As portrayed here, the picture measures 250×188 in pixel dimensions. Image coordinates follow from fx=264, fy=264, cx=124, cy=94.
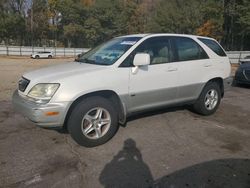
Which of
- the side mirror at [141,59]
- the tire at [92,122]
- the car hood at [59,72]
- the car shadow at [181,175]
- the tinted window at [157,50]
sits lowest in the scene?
the car shadow at [181,175]

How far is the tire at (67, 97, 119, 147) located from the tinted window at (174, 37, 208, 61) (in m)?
1.83

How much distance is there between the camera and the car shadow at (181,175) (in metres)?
3.20

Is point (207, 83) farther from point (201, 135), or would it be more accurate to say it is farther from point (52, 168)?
point (52, 168)

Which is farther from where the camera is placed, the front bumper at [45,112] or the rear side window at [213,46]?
the rear side window at [213,46]

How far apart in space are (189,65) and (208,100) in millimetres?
1106

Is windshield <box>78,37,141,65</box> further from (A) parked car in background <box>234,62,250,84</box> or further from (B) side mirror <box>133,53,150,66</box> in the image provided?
(A) parked car in background <box>234,62,250,84</box>

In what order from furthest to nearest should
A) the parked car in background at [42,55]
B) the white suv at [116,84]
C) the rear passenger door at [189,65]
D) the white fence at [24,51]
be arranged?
the white fence at [24,51] → the parked car in background at [42,55] → the rear passenger door at [189,65] → the white suv at [116,84]

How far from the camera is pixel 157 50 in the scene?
15.9 feet

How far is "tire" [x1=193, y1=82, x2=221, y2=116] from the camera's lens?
18.5ft

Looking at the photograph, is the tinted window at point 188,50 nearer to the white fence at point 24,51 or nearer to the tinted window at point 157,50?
the tinted window at point 157,50

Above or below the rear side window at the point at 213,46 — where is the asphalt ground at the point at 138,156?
below

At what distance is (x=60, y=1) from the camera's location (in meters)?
52.6

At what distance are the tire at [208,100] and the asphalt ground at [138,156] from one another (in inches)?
11.3

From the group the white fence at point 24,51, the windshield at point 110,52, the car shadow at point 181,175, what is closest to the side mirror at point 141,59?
the windshield at point 110,52
